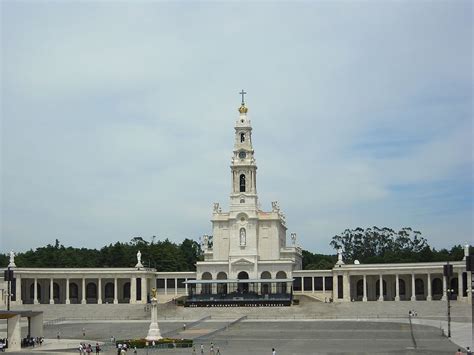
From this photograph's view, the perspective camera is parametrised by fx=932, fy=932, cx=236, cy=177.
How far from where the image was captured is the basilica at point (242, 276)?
380ft

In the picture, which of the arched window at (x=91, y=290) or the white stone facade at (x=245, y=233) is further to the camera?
the arched window at (x=91, y=290)

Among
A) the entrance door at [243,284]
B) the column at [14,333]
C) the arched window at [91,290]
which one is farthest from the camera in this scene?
the arched window at [91,290]

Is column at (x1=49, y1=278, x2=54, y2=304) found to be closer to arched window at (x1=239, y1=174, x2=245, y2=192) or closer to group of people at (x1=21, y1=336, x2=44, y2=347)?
arched window at (x1=239, y1=174, x2=245, y2=192)

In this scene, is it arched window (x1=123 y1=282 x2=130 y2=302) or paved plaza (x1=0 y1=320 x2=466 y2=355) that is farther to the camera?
arched window (x1=123 y1=282 x2=130 y2=302)

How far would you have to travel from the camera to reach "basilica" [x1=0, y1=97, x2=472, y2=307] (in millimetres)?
115938

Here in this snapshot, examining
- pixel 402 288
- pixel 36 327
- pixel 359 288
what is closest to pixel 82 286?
pixel 359 288

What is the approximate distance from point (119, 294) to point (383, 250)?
62.9 m

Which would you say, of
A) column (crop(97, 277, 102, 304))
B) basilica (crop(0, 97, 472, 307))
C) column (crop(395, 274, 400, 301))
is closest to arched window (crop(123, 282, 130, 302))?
basilica (crop(0, 97, 472, 307))

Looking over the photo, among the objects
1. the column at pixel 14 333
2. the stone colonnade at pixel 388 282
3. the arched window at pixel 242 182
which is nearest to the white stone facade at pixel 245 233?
the arched window at pixel 242 182

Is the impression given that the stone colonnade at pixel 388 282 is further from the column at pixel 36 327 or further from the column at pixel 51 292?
the column at pixel 36 327

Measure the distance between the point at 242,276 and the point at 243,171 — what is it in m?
13.8

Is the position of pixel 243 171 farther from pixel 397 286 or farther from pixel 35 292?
pixel 35 292

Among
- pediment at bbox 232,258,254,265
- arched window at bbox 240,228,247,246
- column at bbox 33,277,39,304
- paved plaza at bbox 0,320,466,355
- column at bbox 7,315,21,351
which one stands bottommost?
paved plaza at bbox 0,320,466,355

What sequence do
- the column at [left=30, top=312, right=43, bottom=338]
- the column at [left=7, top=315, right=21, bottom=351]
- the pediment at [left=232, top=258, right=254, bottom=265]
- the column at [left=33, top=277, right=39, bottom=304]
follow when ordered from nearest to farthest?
the column at [left=7, top=315, right=21, bottom=351] → the column at [left=30, top=312, right=43, bottom=338] → the column at [left=33, top=277, right=39, bottom=304] → the pediment at [left=232, top=258, right=254, bottom=265]
